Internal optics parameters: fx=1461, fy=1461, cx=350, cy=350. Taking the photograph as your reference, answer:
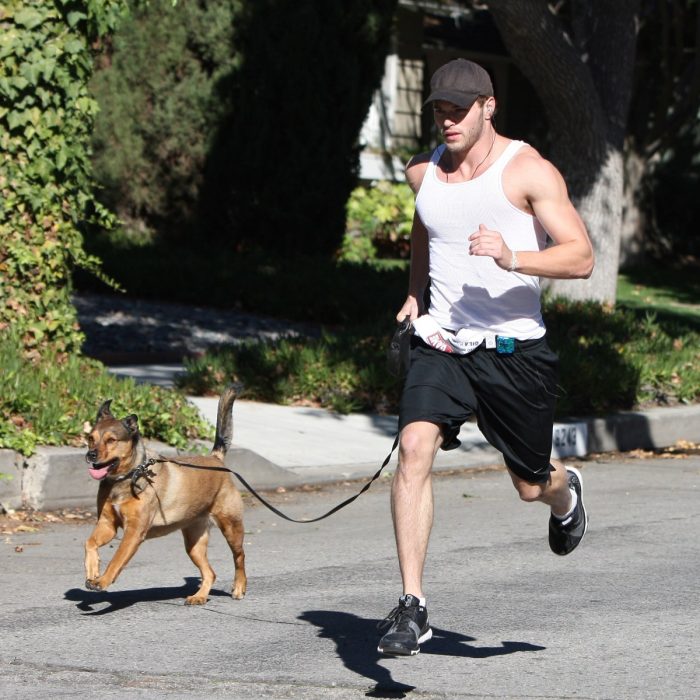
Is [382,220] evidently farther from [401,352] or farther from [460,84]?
[460,84]

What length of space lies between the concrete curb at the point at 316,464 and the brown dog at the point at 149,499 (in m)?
2.16

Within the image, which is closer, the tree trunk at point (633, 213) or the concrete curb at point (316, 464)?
the concrete curb at point (316, 464)

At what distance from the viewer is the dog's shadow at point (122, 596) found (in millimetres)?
6574

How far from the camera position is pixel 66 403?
945 cm

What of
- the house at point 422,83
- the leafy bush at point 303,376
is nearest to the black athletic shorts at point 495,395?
the leafy bush at point 303,376

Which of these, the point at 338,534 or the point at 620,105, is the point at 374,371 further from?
the point at 620,105

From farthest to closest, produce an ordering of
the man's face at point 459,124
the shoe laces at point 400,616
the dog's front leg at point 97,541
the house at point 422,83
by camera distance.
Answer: the house at point 422,83 → the dog's front leg at point 97,541 → the man's face at point 459,124 → the shoe laces at point 400,616

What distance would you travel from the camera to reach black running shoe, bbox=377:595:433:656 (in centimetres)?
502

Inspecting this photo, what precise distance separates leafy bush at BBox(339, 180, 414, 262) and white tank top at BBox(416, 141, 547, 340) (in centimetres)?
1832

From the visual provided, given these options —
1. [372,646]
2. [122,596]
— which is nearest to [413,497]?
[372,646]

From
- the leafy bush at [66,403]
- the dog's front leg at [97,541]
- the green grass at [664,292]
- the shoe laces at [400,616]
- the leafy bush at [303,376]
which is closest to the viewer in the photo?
the shoe laces at [400,616]

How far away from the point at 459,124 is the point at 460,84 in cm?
15

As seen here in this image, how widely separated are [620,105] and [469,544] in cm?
961

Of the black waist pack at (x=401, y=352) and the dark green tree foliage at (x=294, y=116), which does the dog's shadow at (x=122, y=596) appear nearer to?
the black waist pack at (x=401, y=352)
